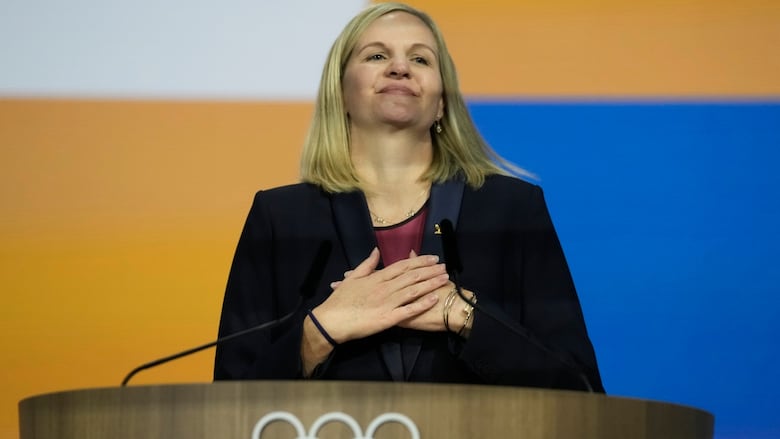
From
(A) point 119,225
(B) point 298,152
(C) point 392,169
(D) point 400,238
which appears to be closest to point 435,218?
(D) point 400,238

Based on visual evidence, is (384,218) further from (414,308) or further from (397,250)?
(414,308)

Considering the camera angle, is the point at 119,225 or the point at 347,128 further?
the point at 119,225

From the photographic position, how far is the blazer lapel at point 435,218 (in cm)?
225

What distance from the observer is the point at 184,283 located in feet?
9.37

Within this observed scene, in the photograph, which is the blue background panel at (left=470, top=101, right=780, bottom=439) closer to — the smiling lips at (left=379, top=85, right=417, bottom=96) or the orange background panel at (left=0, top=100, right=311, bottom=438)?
the smiling lips at (left=379, top=85, right=417, bottom=96)

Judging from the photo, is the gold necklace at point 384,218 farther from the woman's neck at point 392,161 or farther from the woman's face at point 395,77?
the woman's face at point 395,77

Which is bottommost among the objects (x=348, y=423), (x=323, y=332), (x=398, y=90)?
(x=348, y=423)

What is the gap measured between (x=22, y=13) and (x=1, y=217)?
0.49 metres

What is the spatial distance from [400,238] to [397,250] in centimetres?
3

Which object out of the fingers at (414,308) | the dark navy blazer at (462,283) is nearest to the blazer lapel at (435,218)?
the dark navy blazer at (462,283)

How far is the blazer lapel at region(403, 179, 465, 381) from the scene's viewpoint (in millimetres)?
2254

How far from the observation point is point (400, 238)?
2.40 metres

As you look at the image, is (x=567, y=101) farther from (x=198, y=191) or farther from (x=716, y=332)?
(x=198, y=191)

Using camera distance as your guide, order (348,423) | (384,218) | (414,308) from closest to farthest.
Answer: (348,423) < (414,308) < (384,218)
